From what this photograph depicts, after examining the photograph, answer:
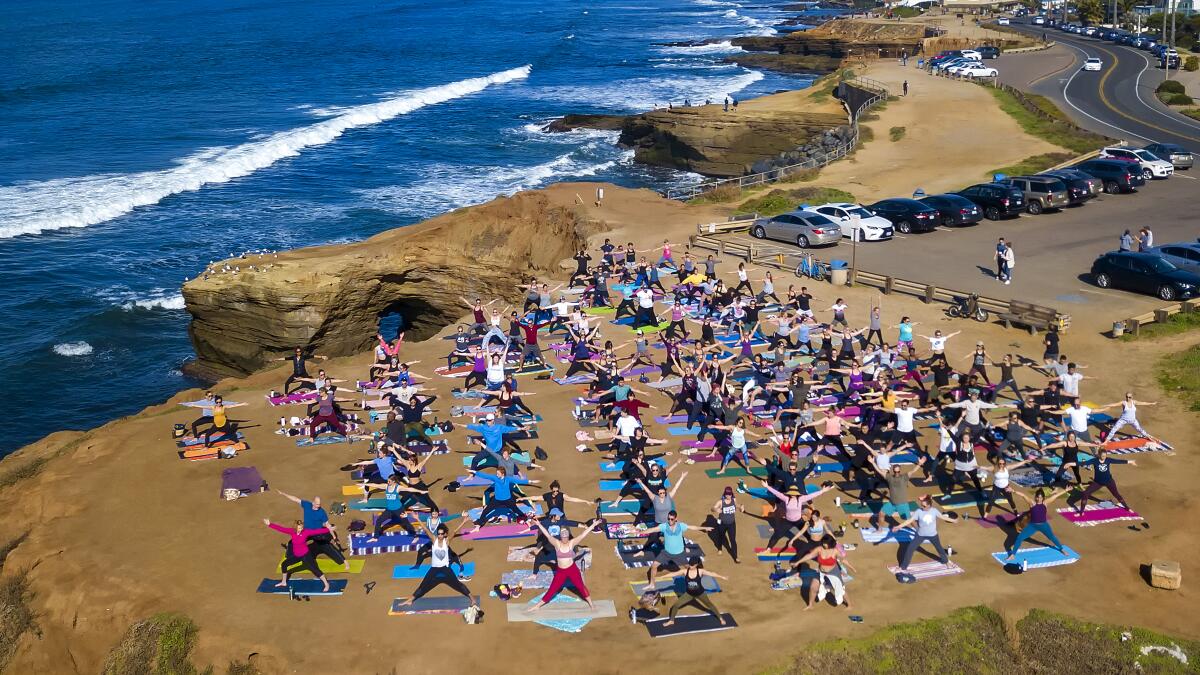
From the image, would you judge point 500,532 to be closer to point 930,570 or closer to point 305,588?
point 305,588

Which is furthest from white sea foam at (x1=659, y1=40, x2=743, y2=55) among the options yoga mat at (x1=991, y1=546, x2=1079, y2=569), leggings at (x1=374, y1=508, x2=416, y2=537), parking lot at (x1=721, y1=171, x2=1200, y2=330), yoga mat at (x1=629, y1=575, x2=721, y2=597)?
yoga mat at (x1=629, y1=575, x2=721, y2=597)

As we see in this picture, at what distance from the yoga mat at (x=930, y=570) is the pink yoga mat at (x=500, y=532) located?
21.5 feet

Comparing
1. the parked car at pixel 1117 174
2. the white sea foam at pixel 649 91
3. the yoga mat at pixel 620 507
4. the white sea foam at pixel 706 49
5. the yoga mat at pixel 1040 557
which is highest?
the yoga mat at pixel 1040 557

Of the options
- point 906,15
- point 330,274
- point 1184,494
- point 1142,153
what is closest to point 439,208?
point 330,274

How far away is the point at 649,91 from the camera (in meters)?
102

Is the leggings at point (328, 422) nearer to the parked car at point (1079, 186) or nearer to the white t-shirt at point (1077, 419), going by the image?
the white t-shirt at point (1077, 419)

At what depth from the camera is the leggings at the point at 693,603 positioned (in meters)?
16.8

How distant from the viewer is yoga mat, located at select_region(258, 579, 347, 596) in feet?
58.6

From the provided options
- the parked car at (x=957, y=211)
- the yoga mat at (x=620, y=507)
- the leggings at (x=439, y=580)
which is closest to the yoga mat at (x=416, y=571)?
the leggings at (x=439, y=580)

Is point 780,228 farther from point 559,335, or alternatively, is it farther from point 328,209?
point 328,209

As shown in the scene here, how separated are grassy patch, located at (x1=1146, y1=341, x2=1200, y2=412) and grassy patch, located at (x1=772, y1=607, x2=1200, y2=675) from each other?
10115 millimetres

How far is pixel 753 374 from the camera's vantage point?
90.3 feet

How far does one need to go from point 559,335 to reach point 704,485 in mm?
11477

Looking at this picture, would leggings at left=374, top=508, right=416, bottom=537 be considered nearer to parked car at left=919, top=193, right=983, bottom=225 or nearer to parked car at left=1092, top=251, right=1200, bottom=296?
parked car at left=1092, top=251, right=1200, bottom=296
